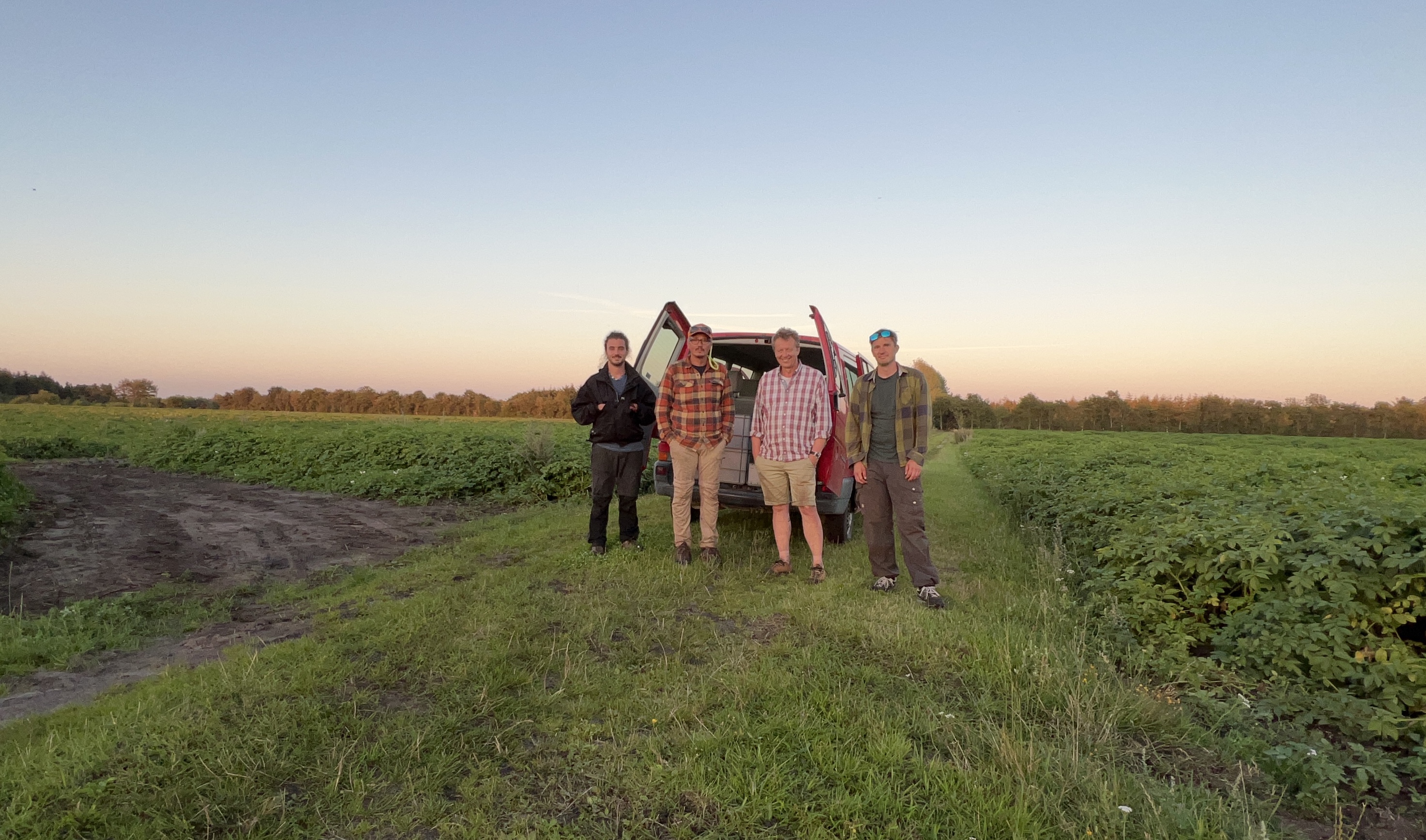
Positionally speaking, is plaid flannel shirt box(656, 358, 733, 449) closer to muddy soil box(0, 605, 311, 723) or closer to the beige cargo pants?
the beige cargo pants

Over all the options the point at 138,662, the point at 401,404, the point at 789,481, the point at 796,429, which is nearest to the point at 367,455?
the point at 138,662

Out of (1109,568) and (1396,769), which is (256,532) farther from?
(1396,769)

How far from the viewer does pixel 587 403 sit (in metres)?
6.41

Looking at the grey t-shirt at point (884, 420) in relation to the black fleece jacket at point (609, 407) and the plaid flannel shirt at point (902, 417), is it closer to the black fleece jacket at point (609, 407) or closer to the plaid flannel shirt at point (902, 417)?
the plaid flannel shirt at point (902, 417)

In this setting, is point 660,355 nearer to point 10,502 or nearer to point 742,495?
point 742,495

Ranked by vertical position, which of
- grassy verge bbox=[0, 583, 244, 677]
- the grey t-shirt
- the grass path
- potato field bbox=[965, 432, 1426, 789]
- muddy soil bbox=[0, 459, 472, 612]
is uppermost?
the grey t-shirt

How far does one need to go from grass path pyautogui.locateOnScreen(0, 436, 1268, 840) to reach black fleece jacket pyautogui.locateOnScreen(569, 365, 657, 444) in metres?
1.97

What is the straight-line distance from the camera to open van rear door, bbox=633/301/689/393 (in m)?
6.69

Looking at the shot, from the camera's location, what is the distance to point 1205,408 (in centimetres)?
7594

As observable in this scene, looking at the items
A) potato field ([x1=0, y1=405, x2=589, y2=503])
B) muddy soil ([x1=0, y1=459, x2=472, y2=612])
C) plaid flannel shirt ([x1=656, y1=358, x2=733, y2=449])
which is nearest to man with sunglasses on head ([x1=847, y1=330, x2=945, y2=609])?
plaid flannel shirt ([x1=656, y1=358, x2=733, y2=449])

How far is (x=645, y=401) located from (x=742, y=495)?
1.36m

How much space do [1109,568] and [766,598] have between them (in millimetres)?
2830

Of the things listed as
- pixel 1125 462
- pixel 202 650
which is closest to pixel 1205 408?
pixel 1125 462

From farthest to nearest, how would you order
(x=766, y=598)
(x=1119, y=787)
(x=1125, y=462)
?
(x=1125, y=462), (x=766, y=598), (x=1119, y=787)
